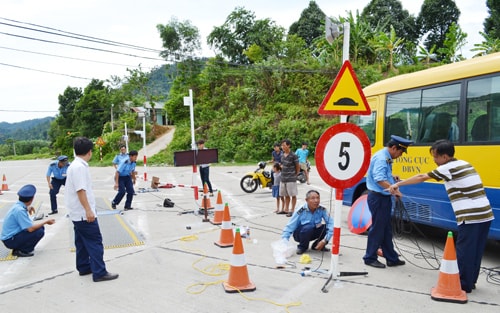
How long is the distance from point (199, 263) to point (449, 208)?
13.2 feet

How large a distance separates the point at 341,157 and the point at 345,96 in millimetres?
759

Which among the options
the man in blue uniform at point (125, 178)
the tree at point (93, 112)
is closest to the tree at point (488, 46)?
the man in blue uniform at point (125, 178)

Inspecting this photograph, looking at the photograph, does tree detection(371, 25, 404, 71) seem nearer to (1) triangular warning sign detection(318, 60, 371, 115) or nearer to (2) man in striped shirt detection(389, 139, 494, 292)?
(1) triangular warning sign detection(318, 60, 371, 115)

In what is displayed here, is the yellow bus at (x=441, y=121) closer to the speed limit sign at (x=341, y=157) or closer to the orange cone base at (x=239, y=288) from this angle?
the speed limit sign at (x=341, y=157)

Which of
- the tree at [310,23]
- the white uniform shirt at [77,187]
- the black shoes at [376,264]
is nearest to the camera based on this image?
the white uniform shirt at [77,187]

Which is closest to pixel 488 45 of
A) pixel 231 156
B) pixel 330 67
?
pixel 330 67

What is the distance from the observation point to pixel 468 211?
4441 millimetres

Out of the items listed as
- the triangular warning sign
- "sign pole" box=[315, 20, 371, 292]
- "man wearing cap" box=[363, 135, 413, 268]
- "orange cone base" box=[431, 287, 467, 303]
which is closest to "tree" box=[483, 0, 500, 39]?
"man wearing cap" box=[363, 135, 413, 268]

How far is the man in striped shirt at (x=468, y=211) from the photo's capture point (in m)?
4.42

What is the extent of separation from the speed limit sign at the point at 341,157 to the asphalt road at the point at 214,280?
1344 millimetres

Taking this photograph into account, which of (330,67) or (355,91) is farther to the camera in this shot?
(330,67)

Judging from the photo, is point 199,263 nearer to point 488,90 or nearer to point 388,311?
point 388,311

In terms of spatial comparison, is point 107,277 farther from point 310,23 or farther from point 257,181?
point 310,23

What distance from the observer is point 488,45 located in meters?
27.1
